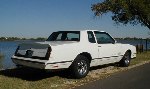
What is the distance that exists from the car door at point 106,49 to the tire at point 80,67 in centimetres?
97

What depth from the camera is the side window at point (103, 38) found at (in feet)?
36.8

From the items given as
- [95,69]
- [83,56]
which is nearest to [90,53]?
[83,56]

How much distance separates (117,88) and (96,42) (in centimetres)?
277

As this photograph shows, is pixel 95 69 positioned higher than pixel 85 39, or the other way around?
pixel 85 39

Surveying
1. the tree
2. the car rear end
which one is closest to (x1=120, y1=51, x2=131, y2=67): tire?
the car rear end

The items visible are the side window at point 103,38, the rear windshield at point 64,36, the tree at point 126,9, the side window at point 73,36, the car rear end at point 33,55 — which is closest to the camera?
the car rear end at point 33,55

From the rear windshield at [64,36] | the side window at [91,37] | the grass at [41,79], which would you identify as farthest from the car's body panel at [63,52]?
the grass at [41,79]

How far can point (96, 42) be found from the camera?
10.9 metres

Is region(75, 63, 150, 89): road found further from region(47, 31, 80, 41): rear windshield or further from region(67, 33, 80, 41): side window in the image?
region(47, 31, 80, 41): rear windshield

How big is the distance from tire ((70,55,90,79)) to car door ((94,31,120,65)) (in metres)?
0.97

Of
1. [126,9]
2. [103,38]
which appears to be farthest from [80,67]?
[126,9]

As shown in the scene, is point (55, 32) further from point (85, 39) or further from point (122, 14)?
point (122, 14)

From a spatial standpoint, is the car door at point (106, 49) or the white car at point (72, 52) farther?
the car door at point (106, 49)

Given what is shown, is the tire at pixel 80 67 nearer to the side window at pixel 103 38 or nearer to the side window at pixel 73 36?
the side window at pixel 73 36
